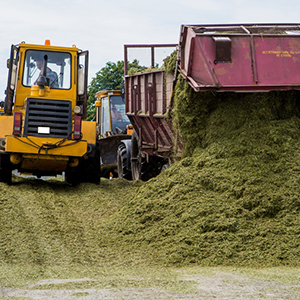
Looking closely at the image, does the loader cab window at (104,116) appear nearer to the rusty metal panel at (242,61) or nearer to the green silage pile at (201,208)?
the green silage pile at (201,208)

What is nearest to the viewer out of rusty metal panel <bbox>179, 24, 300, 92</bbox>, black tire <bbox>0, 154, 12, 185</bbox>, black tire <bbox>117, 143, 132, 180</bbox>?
rusty metal panel <bbox>179, 24, 300, 92</bbox>

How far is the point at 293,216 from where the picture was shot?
6.36m

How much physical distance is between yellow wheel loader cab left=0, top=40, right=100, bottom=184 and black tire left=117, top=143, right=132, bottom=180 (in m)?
2.67

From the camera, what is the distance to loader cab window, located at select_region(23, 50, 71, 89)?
10453 mm

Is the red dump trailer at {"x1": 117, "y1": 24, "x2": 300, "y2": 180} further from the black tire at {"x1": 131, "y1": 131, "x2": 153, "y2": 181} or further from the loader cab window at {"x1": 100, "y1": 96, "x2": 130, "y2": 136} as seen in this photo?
the loader cab window at {"x1": 100, "y1": 96, "x2": 130, "y2": 136}

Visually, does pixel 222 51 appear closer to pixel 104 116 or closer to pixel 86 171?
pixel 86 171

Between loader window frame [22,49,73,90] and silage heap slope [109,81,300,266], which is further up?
loader window frame [22,49,73,90]

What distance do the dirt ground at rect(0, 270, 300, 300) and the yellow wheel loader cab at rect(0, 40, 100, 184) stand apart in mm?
5075

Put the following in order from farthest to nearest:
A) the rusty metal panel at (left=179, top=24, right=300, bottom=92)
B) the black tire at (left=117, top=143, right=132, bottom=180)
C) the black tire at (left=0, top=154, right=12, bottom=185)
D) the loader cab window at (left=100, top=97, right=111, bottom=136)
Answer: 1. the loader cab window at (left=100, top=97, right=111, bottom=136)
2. the black tire at (left=117, top=143, right=132, bottom=180)
3. the black tire at (left=0, top=154, right=12, bottom=185)
4. the rusty metal panel at (left=179, top=24, right=300, bottom=92)

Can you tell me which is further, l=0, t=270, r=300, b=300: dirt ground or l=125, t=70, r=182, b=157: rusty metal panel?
l=125, t=70, r=182, b=157: rusty metal panel

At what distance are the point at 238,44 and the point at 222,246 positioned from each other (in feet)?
11.2

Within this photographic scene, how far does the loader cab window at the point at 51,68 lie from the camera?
1045 cm

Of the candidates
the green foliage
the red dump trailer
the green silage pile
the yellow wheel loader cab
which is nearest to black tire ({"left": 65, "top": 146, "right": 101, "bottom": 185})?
the yellow wheel loader cab

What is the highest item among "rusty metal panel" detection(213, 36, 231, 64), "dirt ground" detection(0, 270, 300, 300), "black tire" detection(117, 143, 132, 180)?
"rusty metal panel" detection(213, 36, 231, 64)
